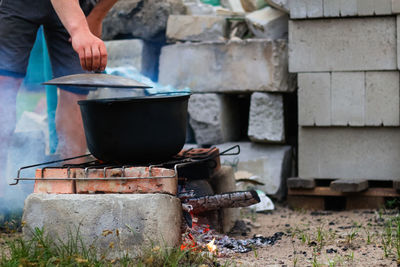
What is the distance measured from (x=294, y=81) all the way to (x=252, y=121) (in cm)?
45

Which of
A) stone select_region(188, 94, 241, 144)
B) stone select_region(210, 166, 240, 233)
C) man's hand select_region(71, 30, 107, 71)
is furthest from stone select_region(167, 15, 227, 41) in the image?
man's hand select_region(71, 30, 107, 71)

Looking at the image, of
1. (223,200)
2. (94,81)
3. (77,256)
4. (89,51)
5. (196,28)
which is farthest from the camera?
(196,28)

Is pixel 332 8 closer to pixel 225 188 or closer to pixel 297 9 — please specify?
pixel 297 9

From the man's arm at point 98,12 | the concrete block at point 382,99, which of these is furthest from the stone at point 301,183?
the man's arm at point 98,12

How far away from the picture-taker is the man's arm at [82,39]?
102 inches

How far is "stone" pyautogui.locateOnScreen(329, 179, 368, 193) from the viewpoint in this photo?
150 inches

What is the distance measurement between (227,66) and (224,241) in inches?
→ 74.1

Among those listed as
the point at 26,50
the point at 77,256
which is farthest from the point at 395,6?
the point at 77,256

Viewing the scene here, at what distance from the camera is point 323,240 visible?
2.99m

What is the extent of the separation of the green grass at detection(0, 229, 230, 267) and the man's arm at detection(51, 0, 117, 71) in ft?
2.61

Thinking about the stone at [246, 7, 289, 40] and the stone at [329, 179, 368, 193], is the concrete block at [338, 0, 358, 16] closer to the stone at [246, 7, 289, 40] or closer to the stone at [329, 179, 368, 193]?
the stone at [246, 7, 289, 40]

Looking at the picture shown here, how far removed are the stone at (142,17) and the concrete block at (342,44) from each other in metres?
1.20

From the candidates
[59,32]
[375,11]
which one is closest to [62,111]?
[59,32]

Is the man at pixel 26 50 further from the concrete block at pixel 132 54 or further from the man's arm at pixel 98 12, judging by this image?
the concrete block at pixel 132 54
